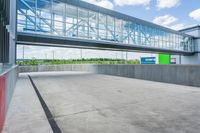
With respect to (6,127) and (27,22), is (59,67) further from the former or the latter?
(6,127)

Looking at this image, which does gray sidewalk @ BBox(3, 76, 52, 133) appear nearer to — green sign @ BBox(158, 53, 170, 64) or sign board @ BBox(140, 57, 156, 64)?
sign board @ BBox(140, 57, 156, 64)

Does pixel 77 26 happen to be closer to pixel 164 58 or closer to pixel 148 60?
pixel 148 60

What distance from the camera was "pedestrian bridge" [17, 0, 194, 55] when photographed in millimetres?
15625

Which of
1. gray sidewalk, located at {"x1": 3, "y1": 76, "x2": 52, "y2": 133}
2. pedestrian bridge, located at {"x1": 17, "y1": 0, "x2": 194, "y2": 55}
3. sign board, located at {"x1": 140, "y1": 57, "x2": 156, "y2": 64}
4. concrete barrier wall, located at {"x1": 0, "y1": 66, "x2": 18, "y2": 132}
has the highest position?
pedestrian bridge, located at {"x1": 17, "y1": 0, "x2": 194, "y2": 55}

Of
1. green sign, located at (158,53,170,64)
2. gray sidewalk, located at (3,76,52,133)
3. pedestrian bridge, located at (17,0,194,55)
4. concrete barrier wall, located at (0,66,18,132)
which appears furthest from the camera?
green sign, located at (158,53,170,64)

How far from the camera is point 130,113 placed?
397 cm

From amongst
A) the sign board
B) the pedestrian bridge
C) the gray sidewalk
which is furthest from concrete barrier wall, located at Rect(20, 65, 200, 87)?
the sign board

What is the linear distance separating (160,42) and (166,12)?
11426 millimetres

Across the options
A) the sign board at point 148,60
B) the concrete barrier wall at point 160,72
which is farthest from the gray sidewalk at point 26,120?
the sign board at point 148,60

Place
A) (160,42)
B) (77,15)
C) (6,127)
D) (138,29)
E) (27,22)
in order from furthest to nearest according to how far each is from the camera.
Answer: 1. (160,42)
2. (138,29)
3. (77,15)
4. (27,22)
5. (6,127)

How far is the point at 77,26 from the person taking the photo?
18438mm

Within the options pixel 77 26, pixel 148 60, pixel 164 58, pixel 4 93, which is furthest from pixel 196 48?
pixel 4 93

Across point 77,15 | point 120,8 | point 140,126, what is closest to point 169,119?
point 140,126

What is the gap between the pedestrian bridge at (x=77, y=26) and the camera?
15.6 m
